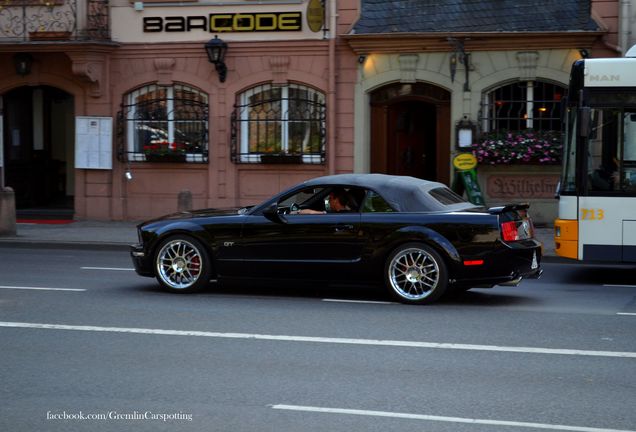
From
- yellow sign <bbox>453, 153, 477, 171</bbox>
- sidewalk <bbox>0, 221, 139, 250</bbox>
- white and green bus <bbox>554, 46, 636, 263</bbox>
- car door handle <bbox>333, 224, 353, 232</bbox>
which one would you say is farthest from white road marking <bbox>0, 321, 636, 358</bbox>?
yellow sign <bbox>453, 153, 477, 171</bbox>

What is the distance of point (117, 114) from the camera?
913 inches

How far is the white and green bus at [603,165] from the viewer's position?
1326cm

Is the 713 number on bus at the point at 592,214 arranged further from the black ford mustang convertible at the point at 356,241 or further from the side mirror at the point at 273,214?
the side mirror at the point at 273,214

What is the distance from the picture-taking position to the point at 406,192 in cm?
1180

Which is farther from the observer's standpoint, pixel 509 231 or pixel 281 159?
pixel 281 159

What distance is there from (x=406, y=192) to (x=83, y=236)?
32.4ft

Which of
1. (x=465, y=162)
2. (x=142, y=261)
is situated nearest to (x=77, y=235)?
(x=465, y=162)

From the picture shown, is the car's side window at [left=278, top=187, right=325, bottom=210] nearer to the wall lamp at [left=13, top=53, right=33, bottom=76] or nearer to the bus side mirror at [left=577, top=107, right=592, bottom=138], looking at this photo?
the bus side mirror at [left=577, top=107, right=592, bottom=138]

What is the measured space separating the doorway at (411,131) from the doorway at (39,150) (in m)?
7.36

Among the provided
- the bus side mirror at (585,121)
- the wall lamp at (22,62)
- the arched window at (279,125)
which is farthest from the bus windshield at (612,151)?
the wall lamp at (22,62)

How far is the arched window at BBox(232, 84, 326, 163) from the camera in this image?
2219 cm

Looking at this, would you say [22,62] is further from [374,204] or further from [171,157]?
[374,204]

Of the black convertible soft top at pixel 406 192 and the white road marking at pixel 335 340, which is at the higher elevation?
the black convertible soft top at pixel 406 192

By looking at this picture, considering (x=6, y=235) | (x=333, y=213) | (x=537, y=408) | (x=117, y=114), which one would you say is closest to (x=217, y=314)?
(x=333, y=213)
